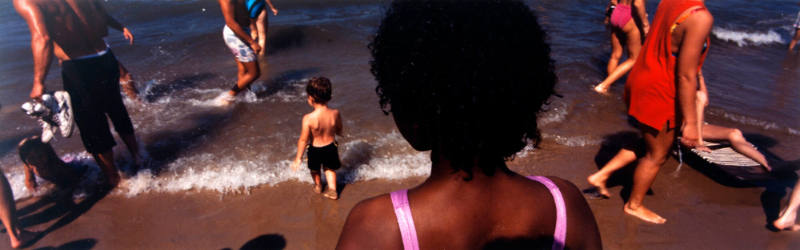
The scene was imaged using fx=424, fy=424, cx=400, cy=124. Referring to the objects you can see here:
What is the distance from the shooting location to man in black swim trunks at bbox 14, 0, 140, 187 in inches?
129

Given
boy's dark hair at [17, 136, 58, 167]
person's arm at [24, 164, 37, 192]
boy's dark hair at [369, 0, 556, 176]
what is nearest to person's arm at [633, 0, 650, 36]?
boy's dark hair at [369, 0, 556, 176]

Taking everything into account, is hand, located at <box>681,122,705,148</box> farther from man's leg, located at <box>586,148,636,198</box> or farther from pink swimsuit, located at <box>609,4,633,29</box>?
pink swimsuit, located at <box>609,4,633,29</box>

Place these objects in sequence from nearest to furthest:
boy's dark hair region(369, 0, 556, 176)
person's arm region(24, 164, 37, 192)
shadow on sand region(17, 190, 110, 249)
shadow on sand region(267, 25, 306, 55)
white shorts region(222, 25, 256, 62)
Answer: boy's dark hair region(369, 0, 556, 176), shadow on sand region(17, 190, 110, 249), person's arm region(24, 164, 37, 192), white shorts region(222, 25, 256, 62), shadow on sand region(267, 25, 306, 55)

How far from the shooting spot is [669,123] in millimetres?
2734

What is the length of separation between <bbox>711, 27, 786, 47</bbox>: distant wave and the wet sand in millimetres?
8094

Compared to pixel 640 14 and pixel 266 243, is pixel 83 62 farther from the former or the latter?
pixel 640 14

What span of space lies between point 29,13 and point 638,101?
4441 mm

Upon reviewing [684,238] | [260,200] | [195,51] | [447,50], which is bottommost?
[195,51]

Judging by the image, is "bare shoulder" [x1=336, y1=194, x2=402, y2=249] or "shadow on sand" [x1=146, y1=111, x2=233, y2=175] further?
"shadow on sand" [x1=146, y1=111, x2=233, y2=175]

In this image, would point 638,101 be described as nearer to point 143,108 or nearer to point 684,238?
point 684,238

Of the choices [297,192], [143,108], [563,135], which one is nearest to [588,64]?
[563,135]

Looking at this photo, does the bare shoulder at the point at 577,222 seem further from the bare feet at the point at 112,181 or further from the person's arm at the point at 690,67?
the bare feet at the point at 112,181

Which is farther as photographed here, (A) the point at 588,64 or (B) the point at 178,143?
(A) the point at 588,64

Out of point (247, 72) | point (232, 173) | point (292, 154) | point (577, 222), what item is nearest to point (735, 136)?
point (577, 222)
